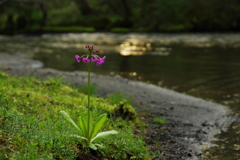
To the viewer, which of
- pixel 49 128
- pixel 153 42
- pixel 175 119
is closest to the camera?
pixel 49 128

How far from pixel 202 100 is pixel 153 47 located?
16.4 m

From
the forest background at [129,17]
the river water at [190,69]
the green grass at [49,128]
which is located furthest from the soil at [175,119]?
the forest background at [129,17]

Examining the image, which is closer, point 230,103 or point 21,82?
point 21,82

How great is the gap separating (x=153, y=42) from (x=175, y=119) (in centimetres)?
2251

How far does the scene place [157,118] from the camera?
7602 millimetres

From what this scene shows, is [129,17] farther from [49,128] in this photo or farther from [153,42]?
[49,128]

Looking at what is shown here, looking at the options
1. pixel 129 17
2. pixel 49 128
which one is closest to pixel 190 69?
pixel 49 128

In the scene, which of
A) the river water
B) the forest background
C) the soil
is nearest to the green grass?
the soil

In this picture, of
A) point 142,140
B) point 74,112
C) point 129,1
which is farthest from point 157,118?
point 129,1

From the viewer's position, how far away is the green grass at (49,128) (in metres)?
4.16

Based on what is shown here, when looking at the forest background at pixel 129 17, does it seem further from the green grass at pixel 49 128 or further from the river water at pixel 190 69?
the green grass at pixel 49 128

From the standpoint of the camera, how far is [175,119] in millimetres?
7926

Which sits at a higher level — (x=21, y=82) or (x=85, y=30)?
(x=85, y=30)

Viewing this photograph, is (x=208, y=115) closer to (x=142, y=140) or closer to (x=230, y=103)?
(x=230, y=103)
